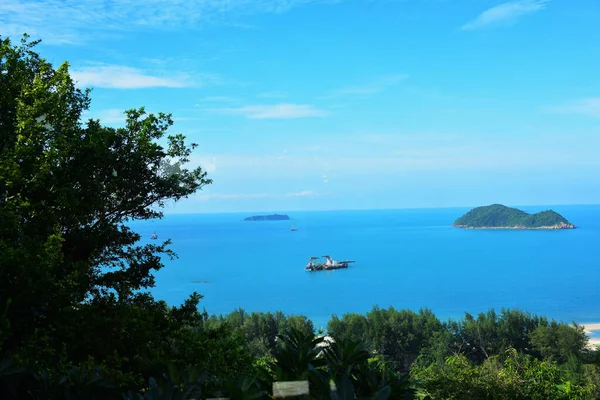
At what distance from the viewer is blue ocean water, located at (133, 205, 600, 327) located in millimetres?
70562

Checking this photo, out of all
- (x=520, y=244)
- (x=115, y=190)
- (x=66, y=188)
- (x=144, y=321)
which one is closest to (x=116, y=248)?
(x=115, y=190)

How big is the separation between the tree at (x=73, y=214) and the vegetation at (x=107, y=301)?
2cm

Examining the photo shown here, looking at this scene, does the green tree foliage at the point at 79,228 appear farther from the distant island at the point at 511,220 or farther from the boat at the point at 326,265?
the distant island at the point at 511,220

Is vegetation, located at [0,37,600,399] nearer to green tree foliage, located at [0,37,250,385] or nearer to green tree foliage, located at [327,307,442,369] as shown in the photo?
green tree foliage, located at [0,37,250,385]

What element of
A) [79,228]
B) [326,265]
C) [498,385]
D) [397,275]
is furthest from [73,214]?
[326,265]

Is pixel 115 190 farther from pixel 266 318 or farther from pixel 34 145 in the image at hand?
pixel 266 318

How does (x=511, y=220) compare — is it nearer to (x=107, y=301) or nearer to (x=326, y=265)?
(x=326, y=265)

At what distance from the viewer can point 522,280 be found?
280 ft

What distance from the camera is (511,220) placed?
154875mm

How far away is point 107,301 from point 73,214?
122cm

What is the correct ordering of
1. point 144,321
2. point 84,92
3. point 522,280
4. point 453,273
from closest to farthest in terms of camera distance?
point 144,321
point 84,92
point 522,280
point 453,273

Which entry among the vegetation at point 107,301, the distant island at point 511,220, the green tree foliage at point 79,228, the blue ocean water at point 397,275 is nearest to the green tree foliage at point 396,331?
the blue ocean water at point 397,275

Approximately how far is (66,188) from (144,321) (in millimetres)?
2031

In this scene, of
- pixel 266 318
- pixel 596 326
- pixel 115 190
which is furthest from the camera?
pixel 596 326
